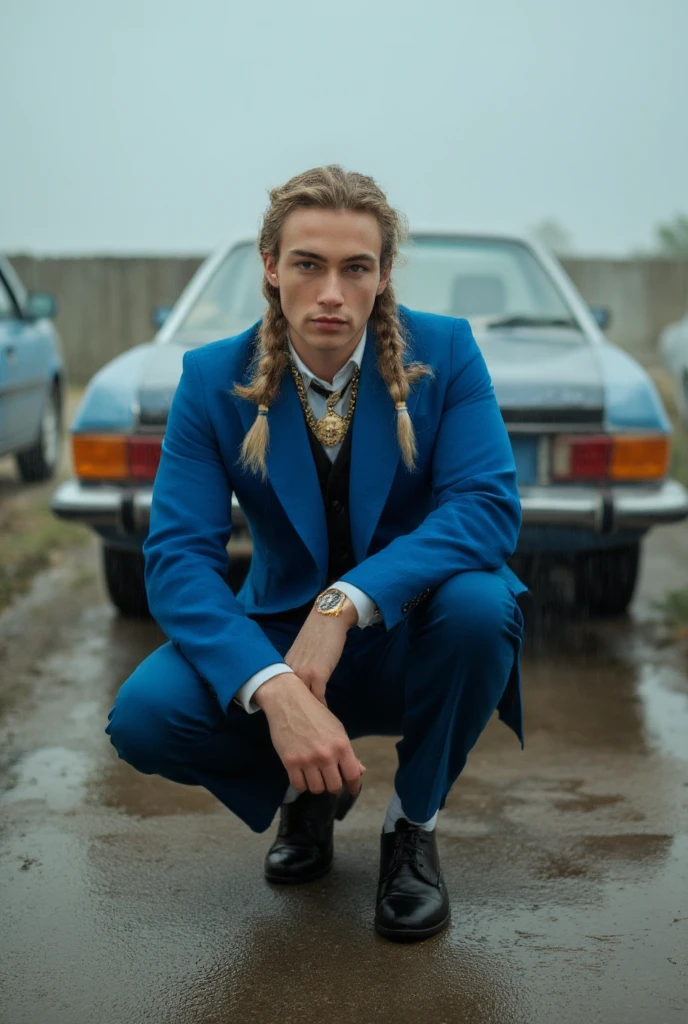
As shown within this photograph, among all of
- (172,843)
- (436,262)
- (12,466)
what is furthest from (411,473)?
(12,466)

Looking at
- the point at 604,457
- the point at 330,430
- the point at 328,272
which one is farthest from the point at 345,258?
the point at 604,457

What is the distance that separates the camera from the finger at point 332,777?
7.43 ft

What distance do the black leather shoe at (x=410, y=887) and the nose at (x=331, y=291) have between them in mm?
1076

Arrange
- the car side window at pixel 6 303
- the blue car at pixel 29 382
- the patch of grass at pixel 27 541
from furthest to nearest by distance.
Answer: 1. the car side window at pixel 6 303
2. the blue car at pixel 29 382
3. the patch of grass at pixel 27 541

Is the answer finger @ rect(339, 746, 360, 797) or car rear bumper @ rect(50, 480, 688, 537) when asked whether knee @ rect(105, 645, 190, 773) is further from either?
car rear bumper @ rect(50, 480, 688, 537)

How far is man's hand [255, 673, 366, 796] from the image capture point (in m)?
2.26

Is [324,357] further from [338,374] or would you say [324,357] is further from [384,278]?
[384,278]

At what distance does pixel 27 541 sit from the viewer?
256 inches

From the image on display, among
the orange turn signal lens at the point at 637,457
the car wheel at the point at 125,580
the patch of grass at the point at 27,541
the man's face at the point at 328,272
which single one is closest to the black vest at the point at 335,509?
the man's face at the point at 328,272

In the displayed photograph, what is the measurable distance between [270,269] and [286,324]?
122 mm

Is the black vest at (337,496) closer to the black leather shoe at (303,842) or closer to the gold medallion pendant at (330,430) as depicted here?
the gold medallion pendant at (330,430)

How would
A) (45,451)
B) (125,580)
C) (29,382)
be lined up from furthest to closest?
(45,451) → (29,382) → (125,580)

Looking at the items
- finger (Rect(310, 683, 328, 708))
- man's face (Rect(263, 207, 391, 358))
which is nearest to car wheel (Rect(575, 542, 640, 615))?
man's face (Rect(263, 207, 391, 358))

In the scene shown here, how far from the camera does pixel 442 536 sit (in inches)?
98.1
